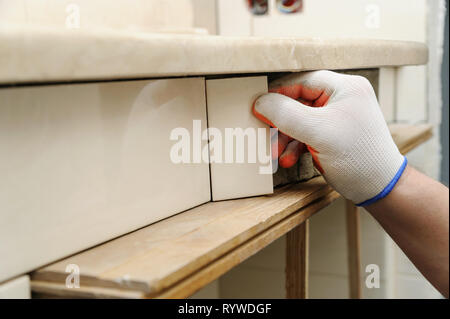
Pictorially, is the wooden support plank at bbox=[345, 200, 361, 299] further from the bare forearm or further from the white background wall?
the bare forearm

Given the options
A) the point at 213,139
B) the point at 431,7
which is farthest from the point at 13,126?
the point at 431,7

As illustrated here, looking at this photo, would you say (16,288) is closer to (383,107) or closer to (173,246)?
(173,246)

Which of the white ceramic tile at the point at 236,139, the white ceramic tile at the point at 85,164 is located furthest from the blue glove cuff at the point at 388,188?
the white ceramic tile at the point at 85,164

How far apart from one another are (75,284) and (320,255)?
3.71ft

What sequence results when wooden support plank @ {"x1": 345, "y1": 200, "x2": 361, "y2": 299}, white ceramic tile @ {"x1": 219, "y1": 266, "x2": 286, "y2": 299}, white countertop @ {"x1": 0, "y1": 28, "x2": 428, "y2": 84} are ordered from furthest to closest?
white ceramic tile @ {"x1": 219, "y1": 266, "x2": 286, "y2": 299}
wooden support plank @ {"x1": 345, "y1": 200, "x2": 361, "y2": 299}
white countertop @ {"x1": 0, "y1": 28, "x2": 428, "y2": 84}

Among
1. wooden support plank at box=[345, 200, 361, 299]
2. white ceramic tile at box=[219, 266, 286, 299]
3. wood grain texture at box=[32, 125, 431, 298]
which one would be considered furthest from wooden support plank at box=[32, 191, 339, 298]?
white ceramic tile at box=[219, 266, 286, 299]

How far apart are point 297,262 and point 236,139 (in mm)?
377

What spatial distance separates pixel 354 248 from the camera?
128 cm

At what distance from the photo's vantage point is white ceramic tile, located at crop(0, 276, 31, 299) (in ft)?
1.36

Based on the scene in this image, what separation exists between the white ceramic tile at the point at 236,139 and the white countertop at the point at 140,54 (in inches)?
2.4

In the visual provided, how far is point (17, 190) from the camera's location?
1.41 ft

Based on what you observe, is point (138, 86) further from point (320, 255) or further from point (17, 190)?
point (320, 255)

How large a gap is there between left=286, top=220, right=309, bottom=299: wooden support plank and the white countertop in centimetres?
34

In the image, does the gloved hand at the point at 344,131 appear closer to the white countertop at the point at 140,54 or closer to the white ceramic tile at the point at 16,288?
the white countertop at the point at 140,54
